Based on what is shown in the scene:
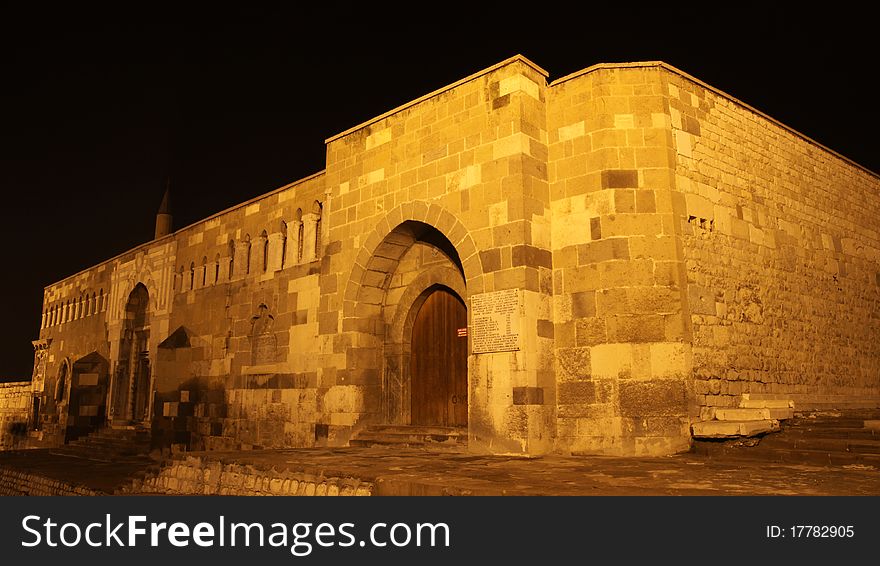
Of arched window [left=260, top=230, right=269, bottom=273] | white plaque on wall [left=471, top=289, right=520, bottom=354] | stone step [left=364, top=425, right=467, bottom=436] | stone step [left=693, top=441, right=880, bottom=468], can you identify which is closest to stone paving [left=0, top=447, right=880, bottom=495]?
stone step [left=693, top=441, right=880, bottom=468]

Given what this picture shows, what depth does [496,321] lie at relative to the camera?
7715mm

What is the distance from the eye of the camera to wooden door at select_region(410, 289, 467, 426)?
9.27 metres

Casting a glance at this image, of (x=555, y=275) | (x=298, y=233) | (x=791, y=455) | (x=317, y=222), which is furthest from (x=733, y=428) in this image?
(x=298, y=233)

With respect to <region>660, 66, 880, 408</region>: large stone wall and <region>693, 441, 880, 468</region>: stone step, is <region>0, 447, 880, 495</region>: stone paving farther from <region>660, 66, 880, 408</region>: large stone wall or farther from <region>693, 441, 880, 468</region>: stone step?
<region>660, 66, 880, 408</region>: large stone wall

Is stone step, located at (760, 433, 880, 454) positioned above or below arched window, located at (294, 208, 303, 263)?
below

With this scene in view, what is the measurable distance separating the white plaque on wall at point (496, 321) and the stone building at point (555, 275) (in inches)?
0.9

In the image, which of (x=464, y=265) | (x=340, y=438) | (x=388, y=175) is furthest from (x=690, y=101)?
(x=340, y=438)

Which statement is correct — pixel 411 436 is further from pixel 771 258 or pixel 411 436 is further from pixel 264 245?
pixel 264 245

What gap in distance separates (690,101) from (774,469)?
461 cm

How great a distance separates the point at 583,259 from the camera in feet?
25.6

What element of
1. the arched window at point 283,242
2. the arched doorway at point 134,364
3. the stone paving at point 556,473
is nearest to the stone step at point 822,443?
the stone paving at point 556,473

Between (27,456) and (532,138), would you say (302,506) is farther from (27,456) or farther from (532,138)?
(27,456)

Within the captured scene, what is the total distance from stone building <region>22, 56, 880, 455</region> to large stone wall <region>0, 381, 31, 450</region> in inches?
562

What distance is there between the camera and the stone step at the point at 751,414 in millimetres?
7312
